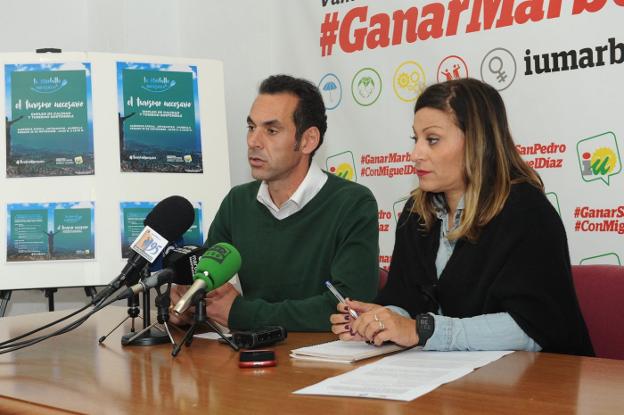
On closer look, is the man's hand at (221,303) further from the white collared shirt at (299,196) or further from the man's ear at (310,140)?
the man's ear at (310,140)

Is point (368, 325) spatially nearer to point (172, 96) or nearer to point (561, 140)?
point (561, 140)

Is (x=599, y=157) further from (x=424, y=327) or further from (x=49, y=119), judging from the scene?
(x=49, y=119)

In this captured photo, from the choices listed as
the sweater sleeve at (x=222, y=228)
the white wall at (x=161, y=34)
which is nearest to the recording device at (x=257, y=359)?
the sweater sleeve at (x=222, y=228)

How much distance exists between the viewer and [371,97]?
4.14m

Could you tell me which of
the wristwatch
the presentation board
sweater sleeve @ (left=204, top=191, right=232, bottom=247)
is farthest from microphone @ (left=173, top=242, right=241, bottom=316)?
the presentation board

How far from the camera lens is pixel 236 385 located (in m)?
1.60

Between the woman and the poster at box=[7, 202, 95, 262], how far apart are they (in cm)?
197

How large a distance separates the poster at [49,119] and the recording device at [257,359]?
2.34 metres

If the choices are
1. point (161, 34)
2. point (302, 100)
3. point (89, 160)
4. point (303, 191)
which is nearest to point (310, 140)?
point (302, 100)

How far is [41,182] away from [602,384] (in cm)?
300

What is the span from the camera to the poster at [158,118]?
156 inches

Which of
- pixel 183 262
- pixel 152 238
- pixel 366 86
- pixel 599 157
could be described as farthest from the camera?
pixel 366 86

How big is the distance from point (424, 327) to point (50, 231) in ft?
8.12


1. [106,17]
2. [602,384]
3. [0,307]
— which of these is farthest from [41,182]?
[602,384]
